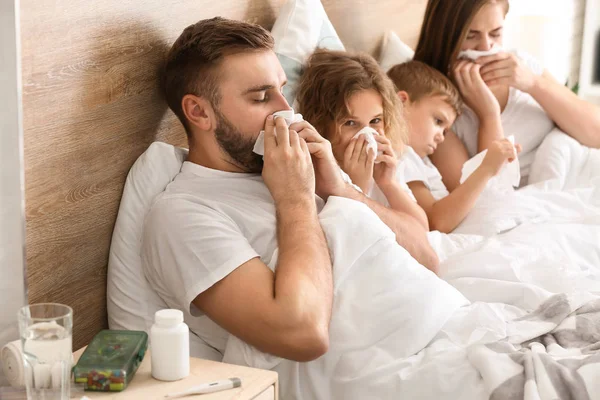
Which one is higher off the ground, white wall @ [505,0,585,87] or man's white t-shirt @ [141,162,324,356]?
man's white t-shirt @ [141,162,324,356]

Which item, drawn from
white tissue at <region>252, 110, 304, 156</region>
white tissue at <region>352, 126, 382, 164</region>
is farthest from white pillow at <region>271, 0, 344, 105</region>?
white tissue at <region>252, 110, 304, 156</region>

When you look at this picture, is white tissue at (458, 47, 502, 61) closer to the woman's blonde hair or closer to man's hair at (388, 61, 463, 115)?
man's hair at (388, 61, 463, 115)

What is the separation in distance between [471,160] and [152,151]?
1240mm

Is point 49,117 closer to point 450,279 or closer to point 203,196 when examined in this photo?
point 203,196

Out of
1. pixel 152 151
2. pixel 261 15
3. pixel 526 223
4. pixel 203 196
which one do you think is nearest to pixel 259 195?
pixel 203 196

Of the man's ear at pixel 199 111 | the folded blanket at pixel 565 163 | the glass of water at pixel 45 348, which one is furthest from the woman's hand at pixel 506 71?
the glass of water at pixel 45 348

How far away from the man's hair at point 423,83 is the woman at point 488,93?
0.11 meters

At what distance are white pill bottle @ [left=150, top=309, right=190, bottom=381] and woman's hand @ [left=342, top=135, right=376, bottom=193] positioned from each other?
93 cm

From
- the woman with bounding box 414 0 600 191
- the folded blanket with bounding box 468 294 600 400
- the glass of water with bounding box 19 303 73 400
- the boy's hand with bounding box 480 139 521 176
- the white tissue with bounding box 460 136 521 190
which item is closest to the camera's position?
the glass of water with bounding box 19 303 73 400

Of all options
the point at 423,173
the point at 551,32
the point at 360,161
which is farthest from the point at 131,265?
the point at 551,32

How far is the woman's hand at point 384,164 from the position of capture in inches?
86.0

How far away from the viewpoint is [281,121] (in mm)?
1765

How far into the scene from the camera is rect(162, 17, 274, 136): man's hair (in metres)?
1.78

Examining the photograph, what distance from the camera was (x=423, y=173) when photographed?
259cm
